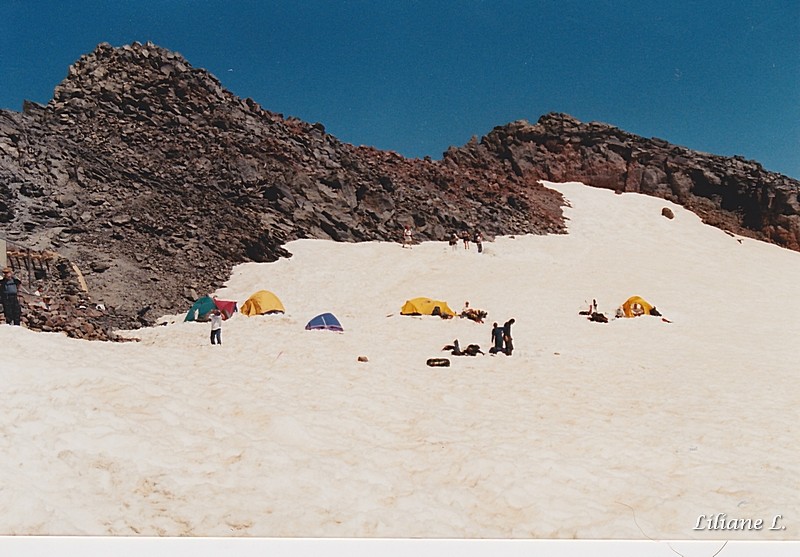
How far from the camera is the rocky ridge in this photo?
70.0 feet

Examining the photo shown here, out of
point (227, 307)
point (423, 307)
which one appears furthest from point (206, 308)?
point (423, 307)

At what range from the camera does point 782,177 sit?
1809 inches

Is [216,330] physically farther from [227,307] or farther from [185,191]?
[185,191]

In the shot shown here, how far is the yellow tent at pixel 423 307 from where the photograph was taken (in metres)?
19.8

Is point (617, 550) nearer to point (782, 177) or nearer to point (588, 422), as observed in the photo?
point (588, 422)

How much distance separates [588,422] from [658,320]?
13593mm

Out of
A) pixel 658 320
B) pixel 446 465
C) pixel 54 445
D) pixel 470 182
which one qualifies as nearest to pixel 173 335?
pixel 54 445

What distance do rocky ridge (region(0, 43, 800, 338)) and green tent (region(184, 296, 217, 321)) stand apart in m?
1.31

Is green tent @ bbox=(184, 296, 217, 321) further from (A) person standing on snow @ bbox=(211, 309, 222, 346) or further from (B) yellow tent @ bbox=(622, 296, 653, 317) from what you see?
(B) yellow tent @ bbox=(622, 296, 653, 317)

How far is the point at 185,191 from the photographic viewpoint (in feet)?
89.3

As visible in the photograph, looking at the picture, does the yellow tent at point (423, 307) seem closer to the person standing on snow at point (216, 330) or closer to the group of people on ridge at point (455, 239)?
the person standing on snow at point (216, 330)

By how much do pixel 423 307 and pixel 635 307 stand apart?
28.1ft

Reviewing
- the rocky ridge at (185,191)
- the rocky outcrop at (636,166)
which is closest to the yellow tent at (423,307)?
the rocky ridge at (185,191)

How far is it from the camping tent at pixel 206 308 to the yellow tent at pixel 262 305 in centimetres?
51
